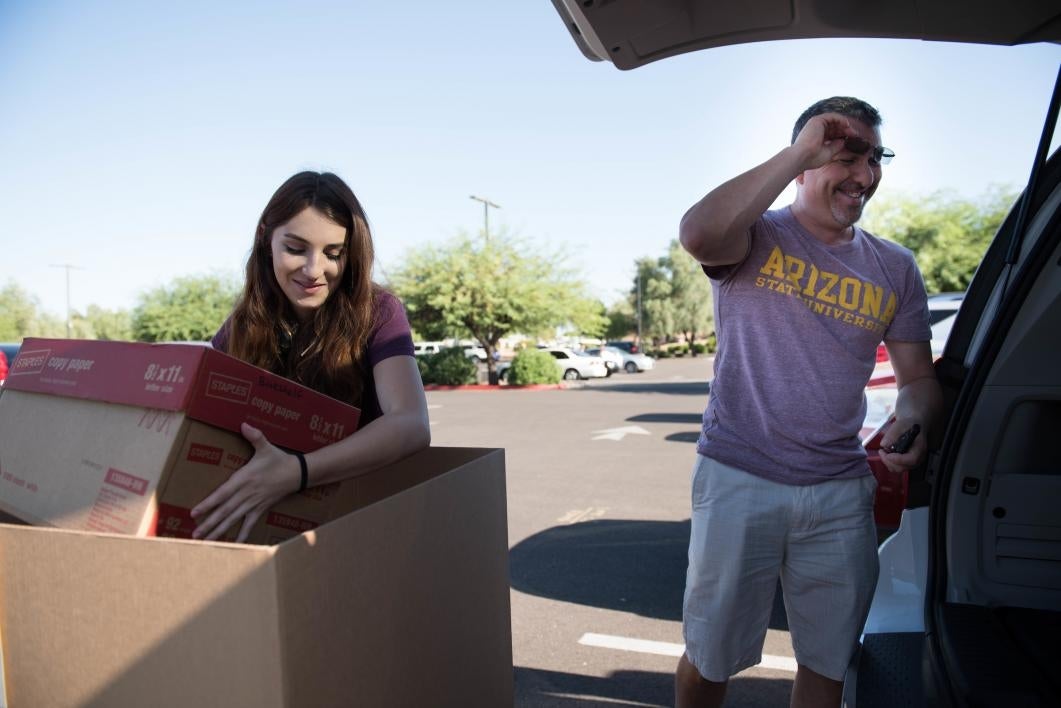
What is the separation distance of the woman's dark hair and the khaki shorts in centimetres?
104

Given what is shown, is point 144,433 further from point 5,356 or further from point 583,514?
point 5,356

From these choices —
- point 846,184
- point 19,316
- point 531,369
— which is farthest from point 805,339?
point 19,316

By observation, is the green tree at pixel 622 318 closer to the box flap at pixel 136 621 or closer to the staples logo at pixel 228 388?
the staples logo at pixel 228 388

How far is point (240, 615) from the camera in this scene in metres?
0.95

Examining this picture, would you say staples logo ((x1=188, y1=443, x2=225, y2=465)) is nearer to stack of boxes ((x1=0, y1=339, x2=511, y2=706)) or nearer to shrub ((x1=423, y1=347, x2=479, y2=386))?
stack of boxes ((x1=0, y1=339, x2=511, y2=706))

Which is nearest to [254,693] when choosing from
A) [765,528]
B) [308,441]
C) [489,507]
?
[308,441]

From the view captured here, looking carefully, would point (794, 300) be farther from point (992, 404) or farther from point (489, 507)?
point (489, 507)

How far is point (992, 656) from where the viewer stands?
1.73m

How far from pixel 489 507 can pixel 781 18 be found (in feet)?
3.92

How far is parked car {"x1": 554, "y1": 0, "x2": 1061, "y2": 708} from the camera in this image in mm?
1603

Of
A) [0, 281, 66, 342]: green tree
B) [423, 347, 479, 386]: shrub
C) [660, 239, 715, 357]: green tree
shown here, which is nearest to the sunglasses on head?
[423, 347, 479, 386]: shrub

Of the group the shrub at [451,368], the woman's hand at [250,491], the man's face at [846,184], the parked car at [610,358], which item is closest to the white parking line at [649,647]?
the man's face at [846,184]

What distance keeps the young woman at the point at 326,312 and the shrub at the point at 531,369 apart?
70.9ft

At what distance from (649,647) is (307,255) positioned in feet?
8.64
